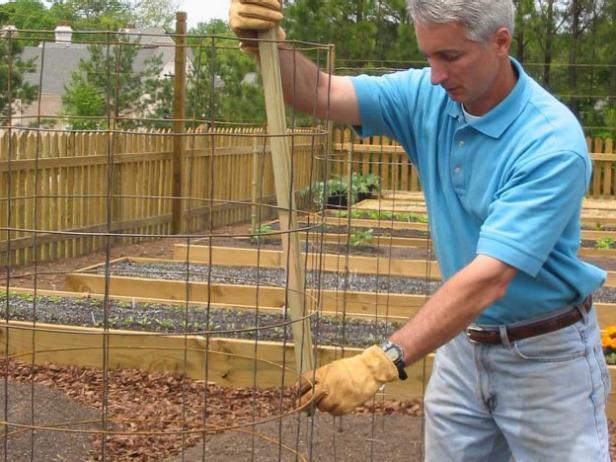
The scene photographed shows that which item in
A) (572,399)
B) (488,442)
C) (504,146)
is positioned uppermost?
(504,146)

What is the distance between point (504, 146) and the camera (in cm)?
256

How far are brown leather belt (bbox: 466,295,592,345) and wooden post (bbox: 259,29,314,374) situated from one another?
54 cm

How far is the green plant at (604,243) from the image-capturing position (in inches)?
403

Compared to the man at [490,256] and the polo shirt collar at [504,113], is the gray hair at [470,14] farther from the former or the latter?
the polo shirt collar at [504,113]

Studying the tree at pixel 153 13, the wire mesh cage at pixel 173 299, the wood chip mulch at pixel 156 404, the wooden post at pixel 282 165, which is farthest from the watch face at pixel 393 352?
the tree at pixel 153 13

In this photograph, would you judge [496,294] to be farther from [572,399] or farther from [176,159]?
[176,159]

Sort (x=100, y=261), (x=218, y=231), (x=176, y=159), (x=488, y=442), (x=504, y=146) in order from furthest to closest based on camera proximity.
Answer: (x=218, y=231), (x=176, y=159), (x=100, y=261), (x=488, y=442), (x=504, y=146)

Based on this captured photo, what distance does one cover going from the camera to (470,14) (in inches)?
94.6

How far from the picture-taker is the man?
2391 mm

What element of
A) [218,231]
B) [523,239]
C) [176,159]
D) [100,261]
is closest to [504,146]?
[523,239]

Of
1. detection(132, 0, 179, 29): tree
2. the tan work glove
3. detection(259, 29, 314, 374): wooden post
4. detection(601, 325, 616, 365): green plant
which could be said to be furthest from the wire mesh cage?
detection(132, 0, 179, 29): tree

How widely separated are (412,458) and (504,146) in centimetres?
241

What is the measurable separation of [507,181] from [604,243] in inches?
323

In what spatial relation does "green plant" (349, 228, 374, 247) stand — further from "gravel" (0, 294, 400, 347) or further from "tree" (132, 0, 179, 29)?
"tree" (132, 0, 179, 29)
